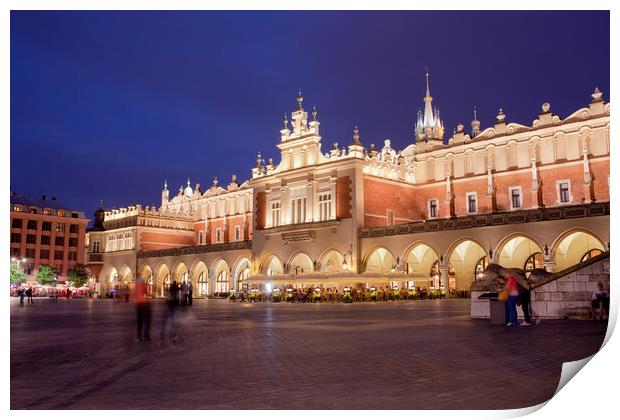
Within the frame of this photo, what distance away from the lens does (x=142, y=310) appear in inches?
582

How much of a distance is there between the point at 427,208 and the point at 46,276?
2216 inches

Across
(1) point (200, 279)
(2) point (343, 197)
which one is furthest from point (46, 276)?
(2) point (343, 197)

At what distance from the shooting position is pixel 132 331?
678 inches

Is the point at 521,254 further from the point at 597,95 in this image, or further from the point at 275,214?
the point at 275,214

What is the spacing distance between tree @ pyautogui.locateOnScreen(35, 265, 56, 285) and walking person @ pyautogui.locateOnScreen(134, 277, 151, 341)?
76.1 m

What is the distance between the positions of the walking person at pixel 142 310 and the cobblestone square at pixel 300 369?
356 millimetres

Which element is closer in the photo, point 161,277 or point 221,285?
point 221,285

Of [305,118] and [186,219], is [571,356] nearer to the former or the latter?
[305,118]

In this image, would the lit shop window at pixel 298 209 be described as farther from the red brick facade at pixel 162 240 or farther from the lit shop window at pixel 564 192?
the red brick facade at pixel 162 240

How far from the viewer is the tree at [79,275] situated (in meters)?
80.6

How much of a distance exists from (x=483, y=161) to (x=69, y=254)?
7041cm

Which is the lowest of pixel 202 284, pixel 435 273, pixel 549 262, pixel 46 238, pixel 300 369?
pixel 300 369

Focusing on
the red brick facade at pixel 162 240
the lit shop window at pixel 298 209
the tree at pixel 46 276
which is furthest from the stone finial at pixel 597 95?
the tree at pixel 46 276
